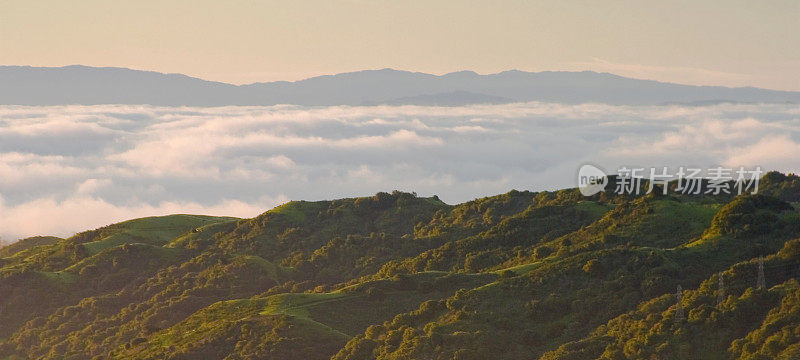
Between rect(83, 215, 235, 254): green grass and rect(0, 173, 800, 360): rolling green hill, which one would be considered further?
rect(83, 215, 235, 254): green grass

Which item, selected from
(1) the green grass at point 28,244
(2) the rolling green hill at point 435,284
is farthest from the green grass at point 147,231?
(1) the green grass at point 28,244

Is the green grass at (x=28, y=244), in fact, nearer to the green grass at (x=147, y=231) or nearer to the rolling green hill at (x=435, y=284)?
the rolling green hill at (x=435, y=284)

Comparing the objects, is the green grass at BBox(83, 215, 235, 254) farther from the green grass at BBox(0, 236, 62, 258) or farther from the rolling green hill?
the green grass at BBox(0, 236, 62, 258)

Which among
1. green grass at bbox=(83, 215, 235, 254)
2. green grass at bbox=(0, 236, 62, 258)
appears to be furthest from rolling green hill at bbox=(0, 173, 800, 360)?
green grass at bbox=(0, 236, 62, 258)

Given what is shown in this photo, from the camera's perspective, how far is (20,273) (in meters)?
134

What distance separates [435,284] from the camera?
294 feet

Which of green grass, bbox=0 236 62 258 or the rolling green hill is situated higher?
the rolling green hill

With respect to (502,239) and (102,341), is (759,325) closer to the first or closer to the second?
(502,239)

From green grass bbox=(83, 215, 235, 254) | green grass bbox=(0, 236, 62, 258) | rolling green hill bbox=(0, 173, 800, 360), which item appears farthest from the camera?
green grass bbox=(0, 236, 62, 258)

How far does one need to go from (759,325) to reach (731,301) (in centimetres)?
283

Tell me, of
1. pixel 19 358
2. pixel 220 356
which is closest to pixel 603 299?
pixel 220 356

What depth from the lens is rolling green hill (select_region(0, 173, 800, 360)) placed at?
220 ft

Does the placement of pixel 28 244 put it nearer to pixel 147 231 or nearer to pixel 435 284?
pixel 147 231

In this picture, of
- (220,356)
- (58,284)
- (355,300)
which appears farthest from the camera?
(58,284)
